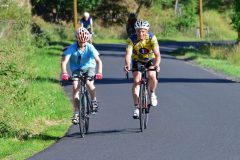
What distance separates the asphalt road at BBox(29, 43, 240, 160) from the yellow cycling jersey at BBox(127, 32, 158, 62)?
1.21m

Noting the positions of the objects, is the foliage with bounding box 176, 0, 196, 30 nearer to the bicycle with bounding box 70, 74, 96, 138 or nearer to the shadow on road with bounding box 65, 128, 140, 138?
the shadow on road with bounding box 65, 128, 140, 138

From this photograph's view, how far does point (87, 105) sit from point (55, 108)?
10.2 feet

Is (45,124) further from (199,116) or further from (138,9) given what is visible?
(138,9)

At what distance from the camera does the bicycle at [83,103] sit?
12633mm

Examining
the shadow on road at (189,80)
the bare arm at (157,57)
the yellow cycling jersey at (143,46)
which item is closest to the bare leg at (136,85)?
the yellow cycling jersey at (143,46)

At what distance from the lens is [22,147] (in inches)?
468

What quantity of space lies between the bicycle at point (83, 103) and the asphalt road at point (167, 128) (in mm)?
216

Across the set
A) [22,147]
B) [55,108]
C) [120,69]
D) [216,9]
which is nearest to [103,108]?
[55,108]

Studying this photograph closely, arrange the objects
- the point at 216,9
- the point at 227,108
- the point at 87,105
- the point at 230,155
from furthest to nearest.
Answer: the point at 216,9 → the point at 227,108 → the point at 87,105 → the point at 230,155

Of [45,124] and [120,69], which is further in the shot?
[120,69]

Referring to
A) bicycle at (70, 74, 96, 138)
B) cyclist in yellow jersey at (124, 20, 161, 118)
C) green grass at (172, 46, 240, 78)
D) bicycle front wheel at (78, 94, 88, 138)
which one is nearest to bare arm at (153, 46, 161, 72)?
cyclist in yellow jersey at (124, 20, 161, 118)

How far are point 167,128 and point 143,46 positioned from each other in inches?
56.2

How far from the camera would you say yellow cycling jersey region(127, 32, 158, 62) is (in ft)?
42.7

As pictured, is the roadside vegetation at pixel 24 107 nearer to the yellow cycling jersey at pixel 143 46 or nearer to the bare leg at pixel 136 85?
the bare leg at pixel 136 85
